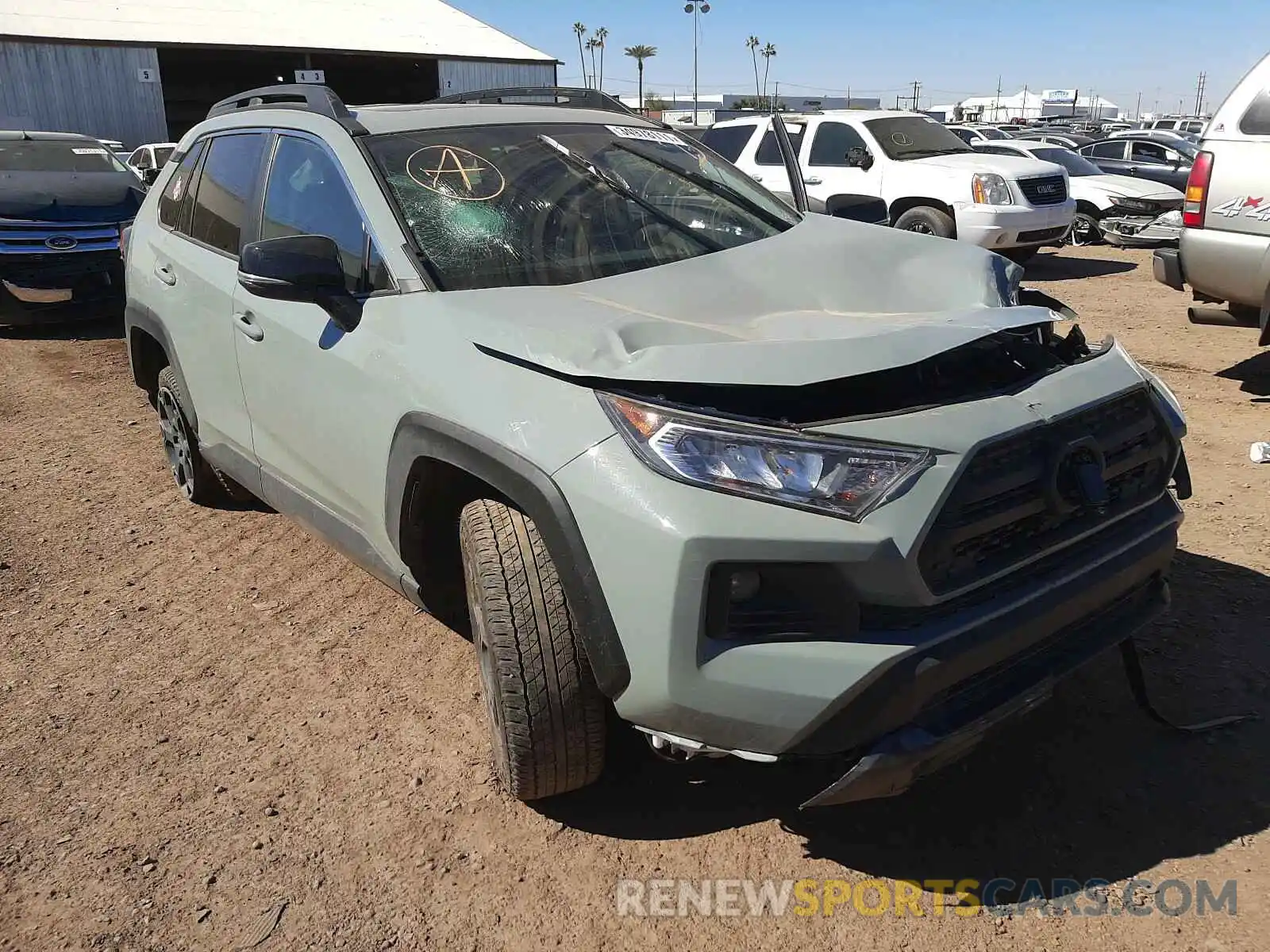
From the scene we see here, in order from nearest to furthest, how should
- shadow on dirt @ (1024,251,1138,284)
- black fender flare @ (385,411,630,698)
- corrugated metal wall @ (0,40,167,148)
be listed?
black fender flare @ (385,411,630,698), shadow on dirt @ (1024,251,1138,284), corrugated metal wall @ (0,40,167,148)

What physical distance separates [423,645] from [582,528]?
5.30 ft

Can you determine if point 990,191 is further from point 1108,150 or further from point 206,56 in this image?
point 206,56

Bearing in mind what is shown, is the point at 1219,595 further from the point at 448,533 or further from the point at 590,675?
the point at 448,533

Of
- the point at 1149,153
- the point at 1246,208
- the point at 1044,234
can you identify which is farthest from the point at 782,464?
the point at 1149,153

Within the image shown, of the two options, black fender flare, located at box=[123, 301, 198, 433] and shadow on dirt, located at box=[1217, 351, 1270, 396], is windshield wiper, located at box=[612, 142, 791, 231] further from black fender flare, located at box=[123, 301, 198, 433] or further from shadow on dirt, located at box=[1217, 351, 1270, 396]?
shadow on dirt, located at box=[1217, 351, 1270, 396]

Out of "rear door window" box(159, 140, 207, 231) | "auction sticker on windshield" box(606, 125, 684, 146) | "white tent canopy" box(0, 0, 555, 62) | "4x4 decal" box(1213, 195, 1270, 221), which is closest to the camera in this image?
"auction sticker on windshield" box(606, 125, 684, 146)

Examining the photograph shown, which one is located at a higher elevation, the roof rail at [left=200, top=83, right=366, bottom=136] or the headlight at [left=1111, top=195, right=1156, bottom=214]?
the roof rail at [left=200, top=83, right=366, bottom=136]

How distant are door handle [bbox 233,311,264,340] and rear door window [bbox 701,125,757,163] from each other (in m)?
8.85

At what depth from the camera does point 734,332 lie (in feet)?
8.13

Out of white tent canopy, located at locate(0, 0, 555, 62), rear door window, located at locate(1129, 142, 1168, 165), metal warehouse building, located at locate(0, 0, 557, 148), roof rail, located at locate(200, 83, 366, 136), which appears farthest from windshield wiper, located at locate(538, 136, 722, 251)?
white tent canopy, located at locate(0, 0, 555, 62)

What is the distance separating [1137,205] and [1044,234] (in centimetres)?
274

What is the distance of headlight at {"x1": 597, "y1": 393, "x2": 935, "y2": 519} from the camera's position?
6.37ft

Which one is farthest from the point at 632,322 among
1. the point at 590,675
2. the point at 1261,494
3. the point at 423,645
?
the point at 1261,494

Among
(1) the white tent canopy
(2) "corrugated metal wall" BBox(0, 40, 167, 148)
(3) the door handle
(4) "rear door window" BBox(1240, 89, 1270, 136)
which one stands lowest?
(3) the door handle
